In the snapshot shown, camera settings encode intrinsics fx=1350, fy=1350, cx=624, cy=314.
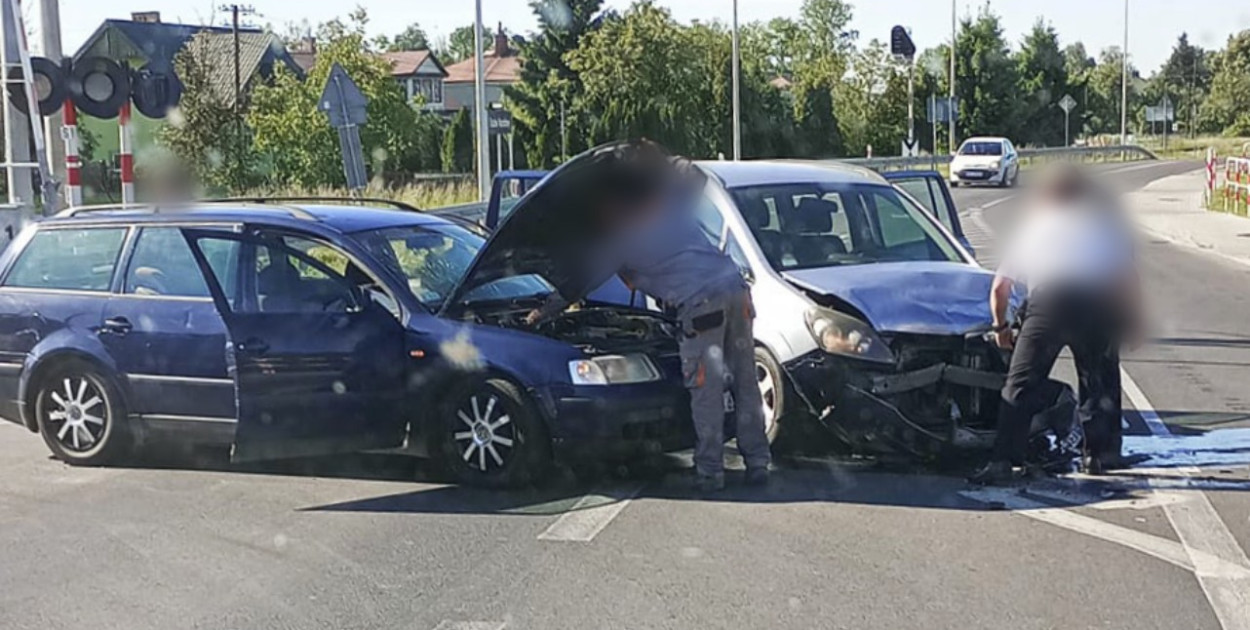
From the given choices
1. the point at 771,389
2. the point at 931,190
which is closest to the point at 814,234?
the point at 771,389

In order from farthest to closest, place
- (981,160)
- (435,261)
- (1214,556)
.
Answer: (981,160)
(435,261)
(1214,556)

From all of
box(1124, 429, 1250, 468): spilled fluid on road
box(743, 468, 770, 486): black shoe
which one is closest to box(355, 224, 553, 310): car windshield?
box(743, 468, 770, 486): black shoe

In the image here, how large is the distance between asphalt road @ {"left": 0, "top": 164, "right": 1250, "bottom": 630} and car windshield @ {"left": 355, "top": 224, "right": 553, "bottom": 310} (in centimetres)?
109

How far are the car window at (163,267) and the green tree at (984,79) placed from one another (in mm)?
40824

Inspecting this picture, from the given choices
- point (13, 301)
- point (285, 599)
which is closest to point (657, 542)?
point (285, 599)

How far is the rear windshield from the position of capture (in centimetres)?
4000

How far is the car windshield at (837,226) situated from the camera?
27.7 feet

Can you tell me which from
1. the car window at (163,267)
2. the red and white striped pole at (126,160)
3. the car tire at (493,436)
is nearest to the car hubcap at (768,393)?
the car tire at (493,436)

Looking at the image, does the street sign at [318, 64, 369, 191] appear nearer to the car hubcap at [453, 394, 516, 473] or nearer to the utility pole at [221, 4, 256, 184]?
the car hubcap at [453, 394, 516, 473]

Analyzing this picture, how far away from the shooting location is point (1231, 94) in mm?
76812

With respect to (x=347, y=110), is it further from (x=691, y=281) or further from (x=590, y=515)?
(x=590, y=515)

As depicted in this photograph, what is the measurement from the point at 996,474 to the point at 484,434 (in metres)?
2.72

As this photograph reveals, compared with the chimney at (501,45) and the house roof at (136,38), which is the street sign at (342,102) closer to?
the house roof at (136,38)

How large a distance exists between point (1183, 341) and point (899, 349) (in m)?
6.39
